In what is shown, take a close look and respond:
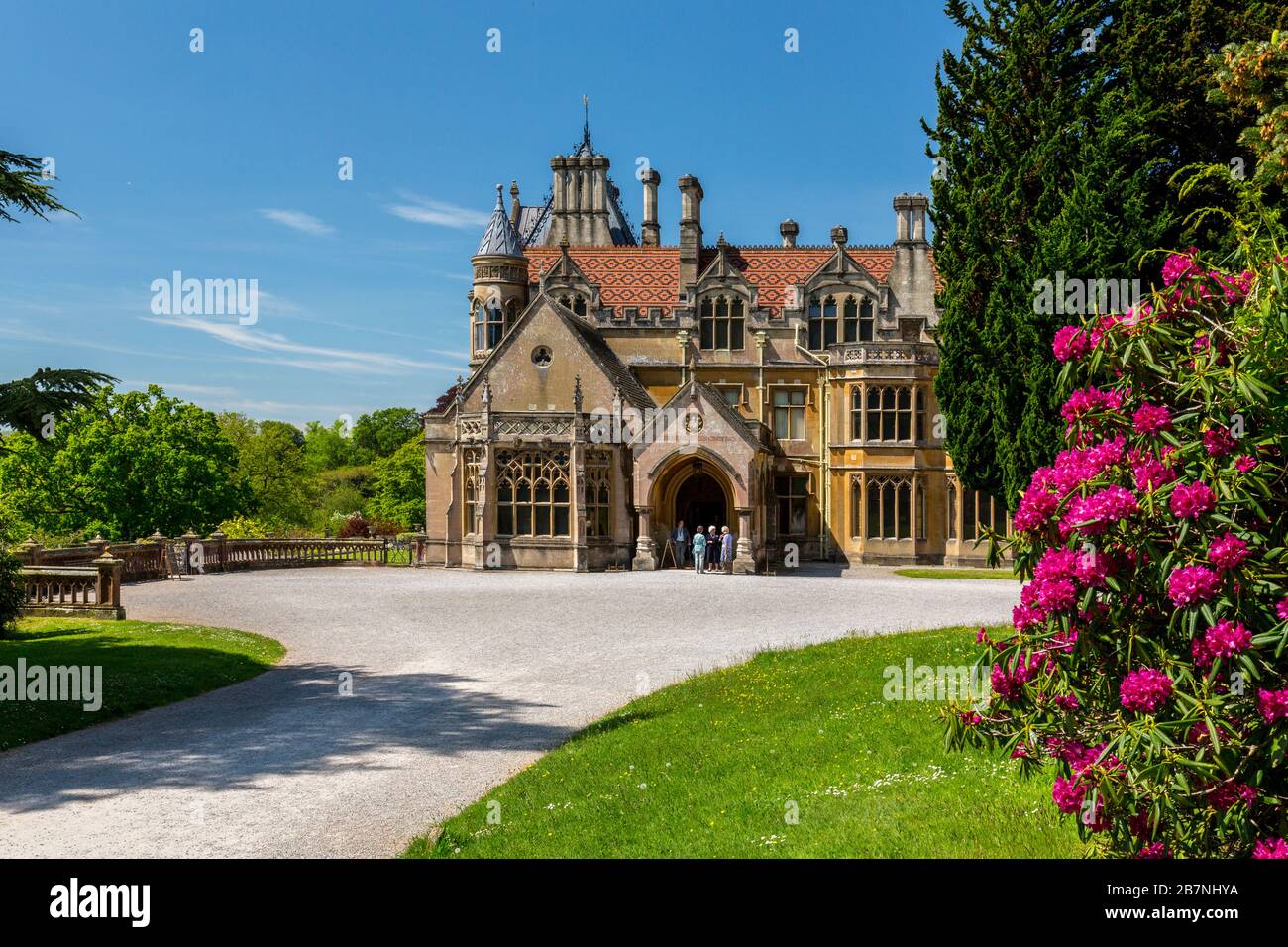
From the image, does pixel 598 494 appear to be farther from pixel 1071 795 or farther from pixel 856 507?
pixel 1071 795

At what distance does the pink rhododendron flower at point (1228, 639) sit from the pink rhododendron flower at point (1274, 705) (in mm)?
244

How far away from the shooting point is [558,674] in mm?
15828

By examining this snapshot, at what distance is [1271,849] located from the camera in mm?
5230

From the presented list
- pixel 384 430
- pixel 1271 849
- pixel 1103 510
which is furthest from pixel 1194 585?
pixel 384 430

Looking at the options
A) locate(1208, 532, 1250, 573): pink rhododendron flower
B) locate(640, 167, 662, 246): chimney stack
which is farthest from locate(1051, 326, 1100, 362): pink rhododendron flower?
locate(640, 167, 662, 246): chimney stack

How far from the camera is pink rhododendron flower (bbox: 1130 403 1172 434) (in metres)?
5.63

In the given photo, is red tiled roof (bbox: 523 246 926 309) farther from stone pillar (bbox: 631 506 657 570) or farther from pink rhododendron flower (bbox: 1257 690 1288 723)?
pink rhododendron flower (bbox: 1257 690 1288 723)

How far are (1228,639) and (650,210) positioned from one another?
46.3m

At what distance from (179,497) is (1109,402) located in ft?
165

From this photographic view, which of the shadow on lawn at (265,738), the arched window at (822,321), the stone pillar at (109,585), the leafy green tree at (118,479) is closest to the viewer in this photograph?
the shadow on lawn at (265,738)

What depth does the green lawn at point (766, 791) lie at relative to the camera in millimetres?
7398

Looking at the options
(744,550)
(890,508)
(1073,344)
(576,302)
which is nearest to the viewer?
(1073,344)

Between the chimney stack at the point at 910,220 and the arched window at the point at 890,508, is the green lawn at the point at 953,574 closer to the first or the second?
the arched window at the point at 890,508

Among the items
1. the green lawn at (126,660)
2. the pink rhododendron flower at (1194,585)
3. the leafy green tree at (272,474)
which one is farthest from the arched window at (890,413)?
the leafy green tree at (272,474)
